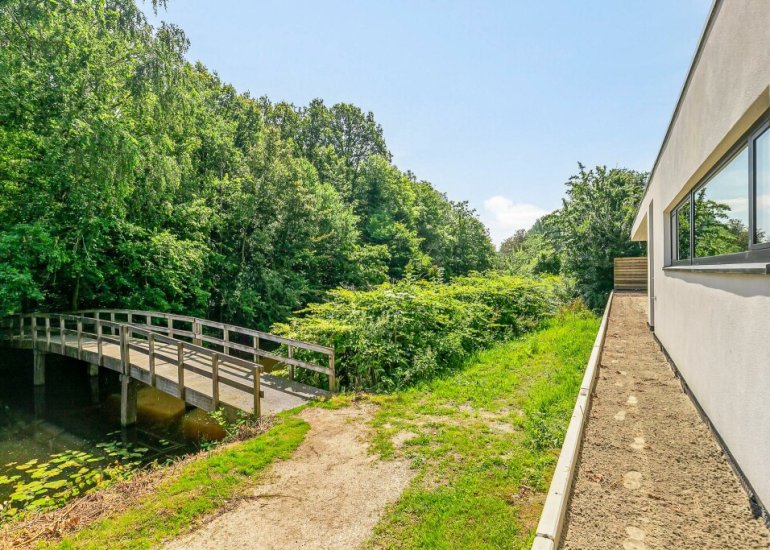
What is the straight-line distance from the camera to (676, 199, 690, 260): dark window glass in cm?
544

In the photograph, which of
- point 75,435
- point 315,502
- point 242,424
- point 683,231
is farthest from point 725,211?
point 75,435

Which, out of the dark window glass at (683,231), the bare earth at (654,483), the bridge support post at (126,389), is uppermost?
the dark window glass at (683,231)

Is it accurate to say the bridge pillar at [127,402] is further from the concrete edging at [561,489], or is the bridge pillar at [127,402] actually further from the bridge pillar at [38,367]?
the concrete edging at [561,489]

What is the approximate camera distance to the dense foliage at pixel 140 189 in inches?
447

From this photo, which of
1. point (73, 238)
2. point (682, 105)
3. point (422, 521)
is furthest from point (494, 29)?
point (73, 238)

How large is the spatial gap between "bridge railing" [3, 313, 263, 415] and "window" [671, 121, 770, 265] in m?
6.18

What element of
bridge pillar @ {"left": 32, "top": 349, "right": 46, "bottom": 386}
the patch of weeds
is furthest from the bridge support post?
bridge pillar @ {"left": 32, "top": 349, "right": 46, "bottom": 386}

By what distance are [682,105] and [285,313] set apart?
1666 cm

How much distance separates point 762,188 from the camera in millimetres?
2762

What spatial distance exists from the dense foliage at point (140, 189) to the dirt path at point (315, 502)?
342 inches

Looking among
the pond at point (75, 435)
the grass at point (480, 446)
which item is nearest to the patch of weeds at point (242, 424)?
the pond at point (75, 435)

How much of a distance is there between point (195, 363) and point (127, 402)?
64.2 inches

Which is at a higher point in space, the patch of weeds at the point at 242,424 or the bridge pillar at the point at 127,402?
the patch of weeds at the point at 242,424

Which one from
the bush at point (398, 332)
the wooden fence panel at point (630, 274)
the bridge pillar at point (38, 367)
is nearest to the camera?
the bush at point (398, 332)
